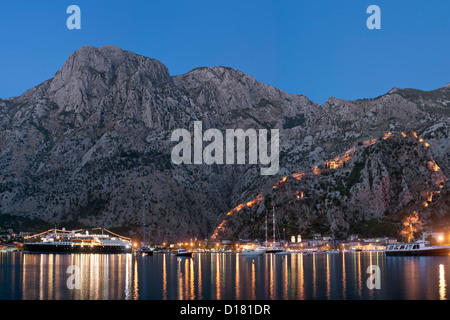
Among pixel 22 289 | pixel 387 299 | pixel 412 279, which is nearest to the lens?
A: pixel 387 299

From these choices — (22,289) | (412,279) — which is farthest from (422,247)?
(22,289)

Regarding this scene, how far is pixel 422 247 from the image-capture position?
192250 millimetres

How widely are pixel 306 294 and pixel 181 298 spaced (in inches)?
748

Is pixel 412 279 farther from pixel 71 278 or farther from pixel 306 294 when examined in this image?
pixel 71 278

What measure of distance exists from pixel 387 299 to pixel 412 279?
28.8 metres
